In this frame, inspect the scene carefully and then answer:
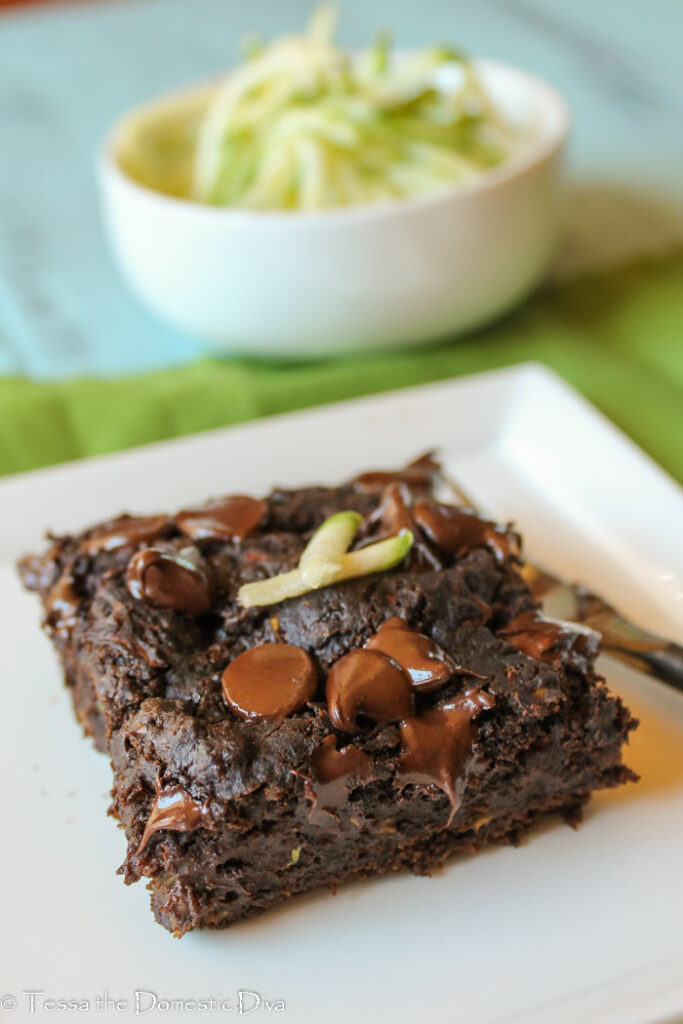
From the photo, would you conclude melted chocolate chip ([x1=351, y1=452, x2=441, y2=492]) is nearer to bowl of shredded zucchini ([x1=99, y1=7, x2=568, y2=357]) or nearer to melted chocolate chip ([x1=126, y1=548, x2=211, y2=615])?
melted chocolate chip ([x1=126, y1=548, x2=211, y2=615])

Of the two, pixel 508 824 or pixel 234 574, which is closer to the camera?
pixel 508 824

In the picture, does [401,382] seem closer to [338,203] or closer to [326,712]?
[338,203]

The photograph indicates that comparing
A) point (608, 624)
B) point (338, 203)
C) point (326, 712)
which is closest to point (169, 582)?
point (326, 712)

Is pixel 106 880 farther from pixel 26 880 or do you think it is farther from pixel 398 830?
pixel 398 830

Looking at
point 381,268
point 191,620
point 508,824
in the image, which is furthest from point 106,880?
point 381,268

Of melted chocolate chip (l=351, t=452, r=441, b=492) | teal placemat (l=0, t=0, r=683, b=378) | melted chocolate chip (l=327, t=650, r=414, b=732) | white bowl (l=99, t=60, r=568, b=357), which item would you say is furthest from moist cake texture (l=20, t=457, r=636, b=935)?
teal placemat (l=0, t=0, r=683, b=378)
